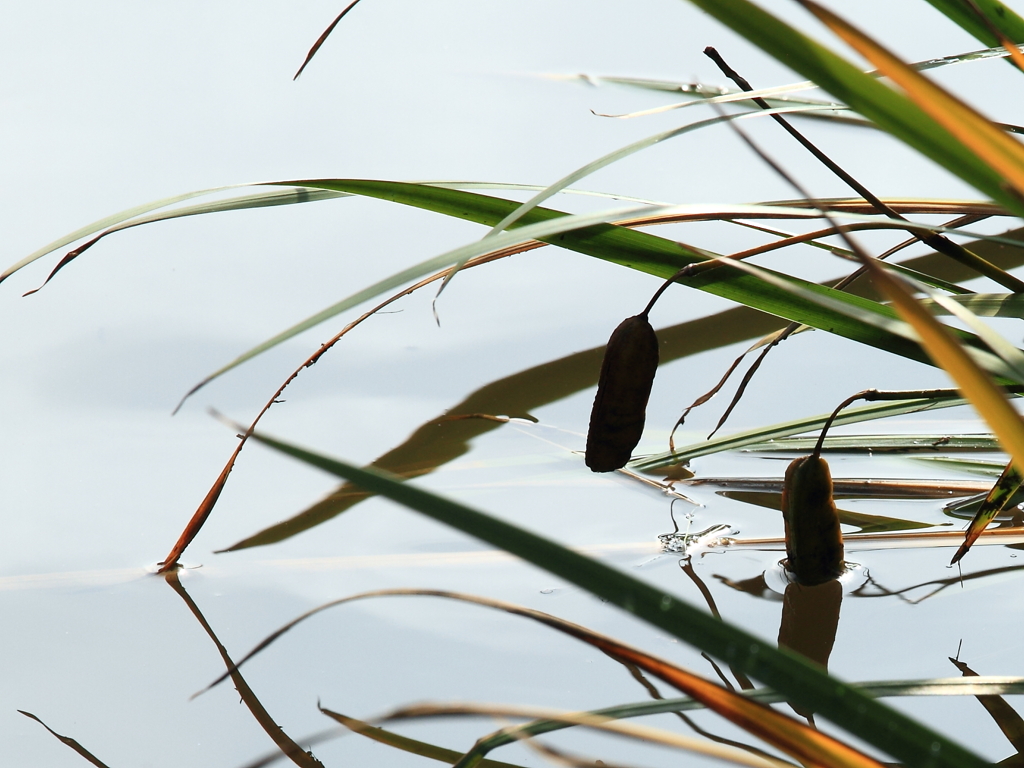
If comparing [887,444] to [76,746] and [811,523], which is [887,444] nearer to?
[811,523]

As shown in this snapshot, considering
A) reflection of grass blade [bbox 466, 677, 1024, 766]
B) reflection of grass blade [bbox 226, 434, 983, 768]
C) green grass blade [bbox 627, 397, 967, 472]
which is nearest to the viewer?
reflection of grass blade [bbox 226, 434, 983, 768]

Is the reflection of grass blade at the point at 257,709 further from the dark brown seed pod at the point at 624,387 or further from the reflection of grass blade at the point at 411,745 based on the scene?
the dark brown seed pod at the point at 624,387

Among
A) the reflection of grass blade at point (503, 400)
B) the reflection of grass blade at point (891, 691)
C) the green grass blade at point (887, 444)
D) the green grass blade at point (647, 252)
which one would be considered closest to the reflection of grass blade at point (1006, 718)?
the reflection of grass blade at point (891, 691)

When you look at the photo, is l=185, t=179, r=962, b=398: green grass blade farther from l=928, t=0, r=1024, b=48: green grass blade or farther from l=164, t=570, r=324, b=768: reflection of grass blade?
l=164, t=570, r=324, b=768: reflection of grass blade

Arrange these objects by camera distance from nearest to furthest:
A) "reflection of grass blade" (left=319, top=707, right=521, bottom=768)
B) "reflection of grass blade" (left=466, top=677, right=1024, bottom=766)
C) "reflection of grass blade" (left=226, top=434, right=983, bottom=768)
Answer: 1. "reflection of grass blade" (left=226, top=434, right=983, bottom=768)
2. "reflection of grass blade" (left=466, top=677, right=1024, bottom=766)
3. "reflection of grass blade" (left=319, top=707, right=521, bottom=768)

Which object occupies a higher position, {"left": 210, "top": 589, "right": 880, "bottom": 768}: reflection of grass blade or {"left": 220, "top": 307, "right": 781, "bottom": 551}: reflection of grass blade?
{"left": 220, "top": 307, "right": 781, "bottom": 551}: reflection of grass blade

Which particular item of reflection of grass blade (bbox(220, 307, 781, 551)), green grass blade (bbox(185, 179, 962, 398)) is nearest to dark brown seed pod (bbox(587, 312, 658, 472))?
green grass blade (bbox(185, 179, 962, 398))
